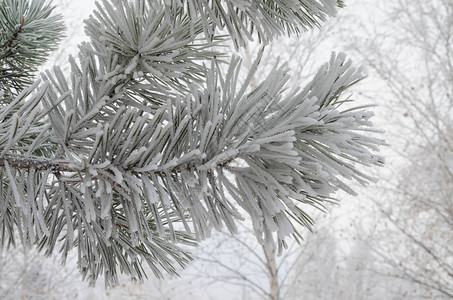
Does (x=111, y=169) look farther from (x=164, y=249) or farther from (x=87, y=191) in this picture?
(x=164, y=249)

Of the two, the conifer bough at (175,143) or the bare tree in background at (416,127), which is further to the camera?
the bare tree in background at (416,127)

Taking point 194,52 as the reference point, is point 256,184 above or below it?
below

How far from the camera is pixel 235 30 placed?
1.38ft

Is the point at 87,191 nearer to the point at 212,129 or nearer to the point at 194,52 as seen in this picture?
the point at 212,129

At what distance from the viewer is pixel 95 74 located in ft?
1.26

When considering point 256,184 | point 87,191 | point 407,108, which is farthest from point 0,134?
point 407,108

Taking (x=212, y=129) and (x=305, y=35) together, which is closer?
(x=212, y=129)

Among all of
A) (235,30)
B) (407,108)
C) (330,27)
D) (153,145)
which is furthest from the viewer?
(330,27)

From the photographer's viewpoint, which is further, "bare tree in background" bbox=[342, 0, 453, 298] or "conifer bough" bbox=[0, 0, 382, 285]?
"bare tree in background" bbox=[342, 0, 453, 298]

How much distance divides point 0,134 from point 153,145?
0.44ft

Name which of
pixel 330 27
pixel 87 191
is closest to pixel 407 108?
pixel 330 27

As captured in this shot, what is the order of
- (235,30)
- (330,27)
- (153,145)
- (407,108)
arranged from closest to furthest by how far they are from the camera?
1. (153,145)
2. (235,30)
3. (407,108)
4. (330,27)

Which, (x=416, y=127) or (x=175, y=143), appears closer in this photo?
(x=175, y=143)

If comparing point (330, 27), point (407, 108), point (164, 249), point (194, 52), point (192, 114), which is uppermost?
point (330, 27)
